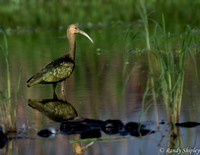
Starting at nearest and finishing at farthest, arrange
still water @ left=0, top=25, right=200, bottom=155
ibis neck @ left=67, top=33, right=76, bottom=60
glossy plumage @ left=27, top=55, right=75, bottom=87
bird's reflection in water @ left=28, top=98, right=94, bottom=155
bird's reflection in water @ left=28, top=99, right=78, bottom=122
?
still water @ left=0, top=25, right=200, bottom=155, bird's reflection in water @ left=28, top=98, right=94, bottom=155, bird's reflection in water @ left=28, top=99, right=78, bottom=122, glossy plumage @ left=27, top=55, right=75, bottom=87, ibis neck @ left=67, top=33, right=76, bottom=60

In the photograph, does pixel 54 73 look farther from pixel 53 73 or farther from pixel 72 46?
pixel 72 46

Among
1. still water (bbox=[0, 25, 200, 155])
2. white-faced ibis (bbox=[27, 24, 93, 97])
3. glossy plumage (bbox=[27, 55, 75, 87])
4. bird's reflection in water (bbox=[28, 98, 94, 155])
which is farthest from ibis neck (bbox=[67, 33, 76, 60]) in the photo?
bird's reflection in water (bbox=[28, 98, 94, 155])

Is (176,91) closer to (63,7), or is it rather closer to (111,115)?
(111,115)

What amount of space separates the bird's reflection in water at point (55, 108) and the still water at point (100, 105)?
2 centimetres

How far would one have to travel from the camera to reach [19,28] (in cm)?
2383

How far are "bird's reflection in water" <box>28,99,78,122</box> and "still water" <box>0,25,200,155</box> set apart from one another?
0.7 inches

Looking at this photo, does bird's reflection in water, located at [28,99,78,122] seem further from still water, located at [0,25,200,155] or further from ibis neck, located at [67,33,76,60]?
ibis neck, located at [67,33,76,60]

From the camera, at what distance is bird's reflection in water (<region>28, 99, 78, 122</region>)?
8688 millimetres

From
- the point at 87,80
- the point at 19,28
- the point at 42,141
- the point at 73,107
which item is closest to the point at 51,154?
the point at 42,141

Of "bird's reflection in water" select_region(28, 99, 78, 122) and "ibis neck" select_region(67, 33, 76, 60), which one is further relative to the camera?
"ibis neck" select_region(67, 33, 76, 60)

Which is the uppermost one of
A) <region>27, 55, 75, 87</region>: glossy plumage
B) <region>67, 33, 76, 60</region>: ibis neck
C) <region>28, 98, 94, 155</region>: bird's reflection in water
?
<region>67, 33, 76, 60</region>: ibis neck

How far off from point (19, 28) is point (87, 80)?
42.0 feet

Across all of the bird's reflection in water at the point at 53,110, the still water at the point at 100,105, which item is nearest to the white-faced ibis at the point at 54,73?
the still water at the point at 100,105

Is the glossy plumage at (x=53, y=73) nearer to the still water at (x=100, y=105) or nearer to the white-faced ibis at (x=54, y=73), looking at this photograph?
the white-faced ibis at (x=54, y=73)
